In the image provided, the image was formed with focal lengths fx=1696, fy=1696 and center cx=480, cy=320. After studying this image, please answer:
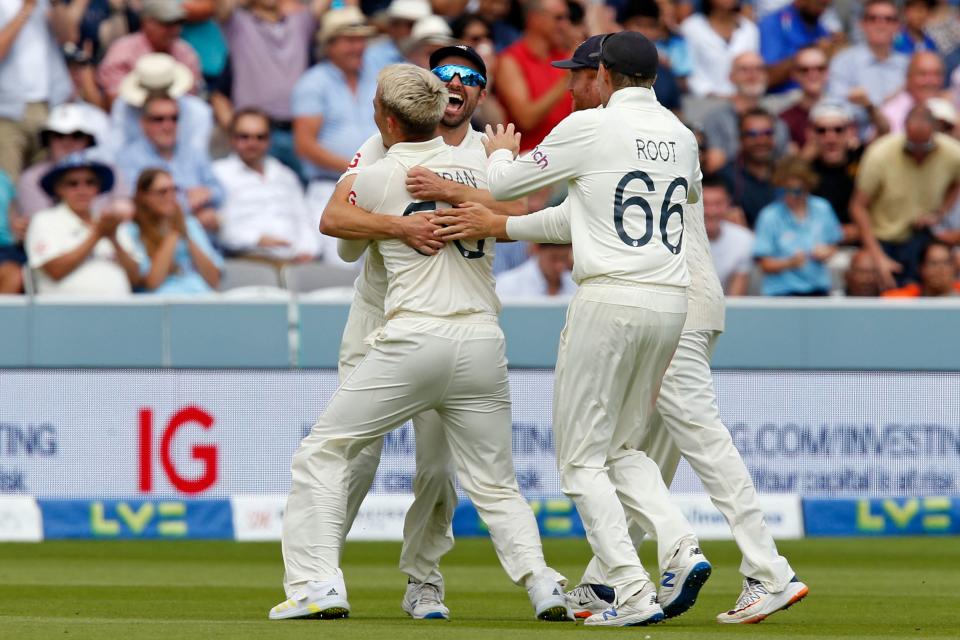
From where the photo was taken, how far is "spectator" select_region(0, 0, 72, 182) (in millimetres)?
13406

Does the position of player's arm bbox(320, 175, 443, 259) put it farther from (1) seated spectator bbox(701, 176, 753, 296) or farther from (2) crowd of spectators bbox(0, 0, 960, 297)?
(1) seated spectator bbox(701, 176, 753, 296)

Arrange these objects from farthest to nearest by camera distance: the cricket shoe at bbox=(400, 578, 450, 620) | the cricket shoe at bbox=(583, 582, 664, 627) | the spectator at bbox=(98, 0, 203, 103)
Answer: the spectator at bbox=(98, 0, 203, 103)
the cricket shoe at bbox=(400, 578, 450, 620)
the cricket shoe at bbox=(583, 582, 664, 627)

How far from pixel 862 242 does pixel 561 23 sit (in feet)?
9.98

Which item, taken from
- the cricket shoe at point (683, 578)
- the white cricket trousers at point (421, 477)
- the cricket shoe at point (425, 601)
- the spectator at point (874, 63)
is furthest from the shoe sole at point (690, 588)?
the spectator at point (874, 63)

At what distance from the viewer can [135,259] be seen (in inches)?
498

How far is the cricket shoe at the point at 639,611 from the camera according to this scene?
644cm

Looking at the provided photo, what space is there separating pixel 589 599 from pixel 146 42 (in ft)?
27.1

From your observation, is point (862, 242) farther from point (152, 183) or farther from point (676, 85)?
point (152, 183)

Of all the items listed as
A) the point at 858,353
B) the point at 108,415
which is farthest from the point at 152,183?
the point at 858,353

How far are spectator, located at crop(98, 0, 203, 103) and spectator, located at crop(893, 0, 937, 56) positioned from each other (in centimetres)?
667

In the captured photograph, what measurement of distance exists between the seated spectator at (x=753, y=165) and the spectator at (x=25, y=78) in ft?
18.1

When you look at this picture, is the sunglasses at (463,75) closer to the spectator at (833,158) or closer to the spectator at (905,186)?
the spectator at (905,186)

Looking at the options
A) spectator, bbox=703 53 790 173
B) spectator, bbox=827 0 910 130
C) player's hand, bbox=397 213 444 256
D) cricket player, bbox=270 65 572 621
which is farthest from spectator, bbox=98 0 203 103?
player's hand, bbox=397 213 444 256

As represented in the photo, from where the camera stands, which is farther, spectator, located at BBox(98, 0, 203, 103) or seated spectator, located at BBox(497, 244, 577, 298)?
spectator, located at BBox(98, 0, 203, 103)
